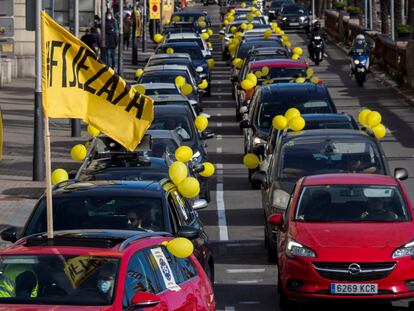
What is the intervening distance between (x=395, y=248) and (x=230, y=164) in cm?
1581

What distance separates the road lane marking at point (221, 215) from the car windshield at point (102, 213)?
6.87 meters

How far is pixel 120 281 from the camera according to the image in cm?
1034

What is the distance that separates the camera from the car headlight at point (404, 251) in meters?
15.0

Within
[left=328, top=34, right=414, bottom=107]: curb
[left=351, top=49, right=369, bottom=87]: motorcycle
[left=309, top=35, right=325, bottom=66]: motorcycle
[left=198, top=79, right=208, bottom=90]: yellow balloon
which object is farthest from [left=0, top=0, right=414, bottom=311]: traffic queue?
[left=309, top=35, right=325, bottom=66]: motorcycle

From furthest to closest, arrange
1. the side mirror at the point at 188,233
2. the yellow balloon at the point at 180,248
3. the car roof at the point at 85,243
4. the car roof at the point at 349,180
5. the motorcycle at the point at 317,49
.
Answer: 1. the motorcycle at the point at 317,49
2. the car roof at the point at 349,180
3. the side mirror at the point at 188,233
4. the yellow balloon at the point at 180,248
5. the car roof at the point at 85,243

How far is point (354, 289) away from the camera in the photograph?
48.7 feet

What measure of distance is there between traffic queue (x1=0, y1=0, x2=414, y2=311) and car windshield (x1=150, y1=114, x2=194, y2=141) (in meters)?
0.02

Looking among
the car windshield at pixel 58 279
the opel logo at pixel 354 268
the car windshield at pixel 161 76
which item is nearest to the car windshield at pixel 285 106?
the car windshield at pixel 161 76

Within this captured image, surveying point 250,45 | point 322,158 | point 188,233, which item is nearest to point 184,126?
point 322,158

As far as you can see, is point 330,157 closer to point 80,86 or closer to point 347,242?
point 347,242

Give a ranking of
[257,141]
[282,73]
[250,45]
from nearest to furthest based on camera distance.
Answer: [257,141] < [282,73] < [250,45]

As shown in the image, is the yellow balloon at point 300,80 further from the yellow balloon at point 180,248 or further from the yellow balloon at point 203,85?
the yellow balloon at point 180,248

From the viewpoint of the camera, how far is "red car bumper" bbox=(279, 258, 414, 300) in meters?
14.8

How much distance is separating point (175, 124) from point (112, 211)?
11490mm
